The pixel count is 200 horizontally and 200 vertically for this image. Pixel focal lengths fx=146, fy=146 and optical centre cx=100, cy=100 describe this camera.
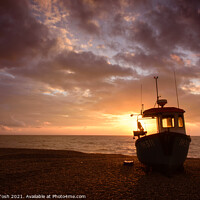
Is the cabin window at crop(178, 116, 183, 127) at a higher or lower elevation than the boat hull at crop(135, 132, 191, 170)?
higher

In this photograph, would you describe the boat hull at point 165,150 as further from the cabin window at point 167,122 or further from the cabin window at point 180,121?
the cabin window at point 167,122

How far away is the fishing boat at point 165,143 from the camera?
1029 cm

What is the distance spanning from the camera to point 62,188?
8219 millimetres

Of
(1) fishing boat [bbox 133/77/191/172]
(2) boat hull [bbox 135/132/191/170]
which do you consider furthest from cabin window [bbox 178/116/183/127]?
(2) boat hull [bbox 135/132/191/170]

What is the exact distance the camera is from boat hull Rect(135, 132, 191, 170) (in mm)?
10258

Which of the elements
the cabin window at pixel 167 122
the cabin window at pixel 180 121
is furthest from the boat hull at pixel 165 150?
the cabin window at pixel 167 122

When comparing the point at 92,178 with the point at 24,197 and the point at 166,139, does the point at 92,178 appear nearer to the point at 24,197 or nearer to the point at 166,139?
the point at 24,197

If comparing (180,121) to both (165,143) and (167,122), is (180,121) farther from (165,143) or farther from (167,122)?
(165,143)

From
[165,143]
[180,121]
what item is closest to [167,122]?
[180,121]

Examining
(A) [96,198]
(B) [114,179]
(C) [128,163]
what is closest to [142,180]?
(B) [114,179]

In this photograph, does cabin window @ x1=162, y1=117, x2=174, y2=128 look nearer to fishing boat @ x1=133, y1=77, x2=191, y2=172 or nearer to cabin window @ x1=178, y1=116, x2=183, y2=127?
fishing boat @ x1=133, y1=77, x2=191, y2=172

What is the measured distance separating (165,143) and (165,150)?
0.51m

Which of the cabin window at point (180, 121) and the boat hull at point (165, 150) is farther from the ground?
the cabin window at point (180, 121)

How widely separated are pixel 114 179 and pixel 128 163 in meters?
5.19
